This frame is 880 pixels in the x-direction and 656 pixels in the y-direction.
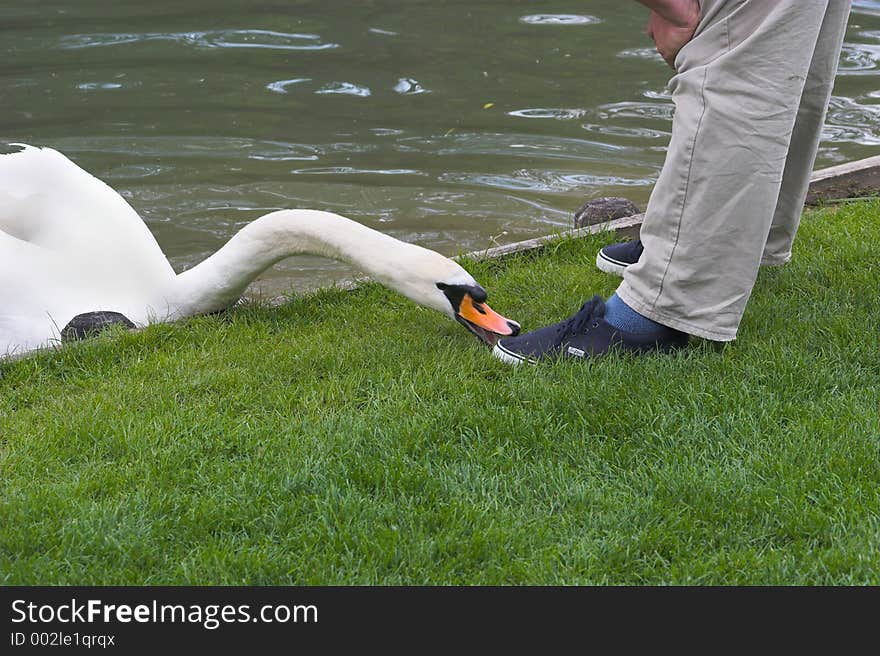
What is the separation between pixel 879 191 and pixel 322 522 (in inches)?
180

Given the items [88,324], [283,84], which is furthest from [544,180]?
[88,324]

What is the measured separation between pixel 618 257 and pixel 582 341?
4.05 feet

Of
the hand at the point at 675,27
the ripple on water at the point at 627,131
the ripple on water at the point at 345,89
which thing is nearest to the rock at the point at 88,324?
the hand at the point at 675,27

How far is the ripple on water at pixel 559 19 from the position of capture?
42.9 feet

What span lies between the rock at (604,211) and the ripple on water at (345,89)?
14.1 feet

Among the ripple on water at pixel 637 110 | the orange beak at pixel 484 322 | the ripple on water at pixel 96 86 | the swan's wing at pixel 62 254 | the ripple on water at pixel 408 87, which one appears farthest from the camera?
the ripple on water at pixel 408 87

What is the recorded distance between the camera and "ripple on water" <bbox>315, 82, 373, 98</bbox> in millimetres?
10281

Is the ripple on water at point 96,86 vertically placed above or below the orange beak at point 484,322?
below

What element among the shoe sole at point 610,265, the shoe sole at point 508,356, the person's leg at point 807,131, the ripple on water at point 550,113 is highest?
the person's leg at point 807,131

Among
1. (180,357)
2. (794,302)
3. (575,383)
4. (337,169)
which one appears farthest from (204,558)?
(337,169)

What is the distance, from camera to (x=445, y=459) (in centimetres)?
336

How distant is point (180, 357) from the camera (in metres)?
4.41

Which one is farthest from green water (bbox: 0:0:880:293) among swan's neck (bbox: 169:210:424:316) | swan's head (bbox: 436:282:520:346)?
swan's head (bbox: 436:282:520:346)

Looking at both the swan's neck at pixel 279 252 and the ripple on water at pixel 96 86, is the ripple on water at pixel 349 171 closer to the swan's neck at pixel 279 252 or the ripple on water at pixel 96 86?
the ripple on water at pixel 96 86
